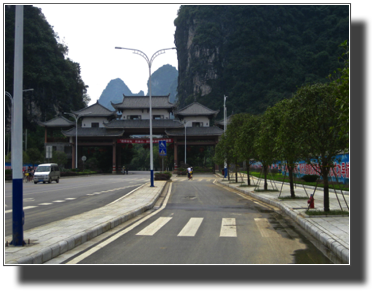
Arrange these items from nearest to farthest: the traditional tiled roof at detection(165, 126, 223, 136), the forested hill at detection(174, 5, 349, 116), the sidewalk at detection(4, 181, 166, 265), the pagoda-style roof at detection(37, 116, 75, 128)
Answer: the sidewalk at detection(4, 181, 166, 265) → the traditional tiled roof at detection(165, 126, 223, 136) → the pagoda-style roof at detection(37, 116, 75, 128) → the forested hill at detection(174, 5, 349, 116)

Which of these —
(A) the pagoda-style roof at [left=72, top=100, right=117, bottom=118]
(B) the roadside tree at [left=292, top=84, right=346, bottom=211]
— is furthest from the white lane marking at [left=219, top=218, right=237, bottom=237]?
(A) the pagoda-style roof at [left=72, top=100, right=117, bottom=118]

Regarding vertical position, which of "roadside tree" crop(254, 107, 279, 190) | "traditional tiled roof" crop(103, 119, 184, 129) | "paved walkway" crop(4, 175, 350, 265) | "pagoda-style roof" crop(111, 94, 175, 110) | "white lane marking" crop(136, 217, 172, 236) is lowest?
"white lane marking" crop(136, 217, 172, 236)

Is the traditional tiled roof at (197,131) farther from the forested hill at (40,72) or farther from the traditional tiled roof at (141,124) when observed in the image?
the forested hill at (40,72)

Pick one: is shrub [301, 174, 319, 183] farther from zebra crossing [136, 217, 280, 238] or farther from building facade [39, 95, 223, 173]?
building facade [39, 95, 223, 173]

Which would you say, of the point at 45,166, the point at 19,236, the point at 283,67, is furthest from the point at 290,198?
the point at 283,67

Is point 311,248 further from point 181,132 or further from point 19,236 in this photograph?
point 181,132

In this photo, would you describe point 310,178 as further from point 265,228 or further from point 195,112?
point 195,112

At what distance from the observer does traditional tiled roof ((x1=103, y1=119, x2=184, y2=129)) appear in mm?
60844

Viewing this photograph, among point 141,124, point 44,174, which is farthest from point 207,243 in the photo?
point 141,124

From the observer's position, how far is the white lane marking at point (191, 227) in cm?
852

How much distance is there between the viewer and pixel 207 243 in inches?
291

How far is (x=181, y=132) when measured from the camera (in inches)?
2386

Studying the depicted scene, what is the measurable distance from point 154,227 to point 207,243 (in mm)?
2475

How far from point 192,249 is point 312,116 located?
240 inches
